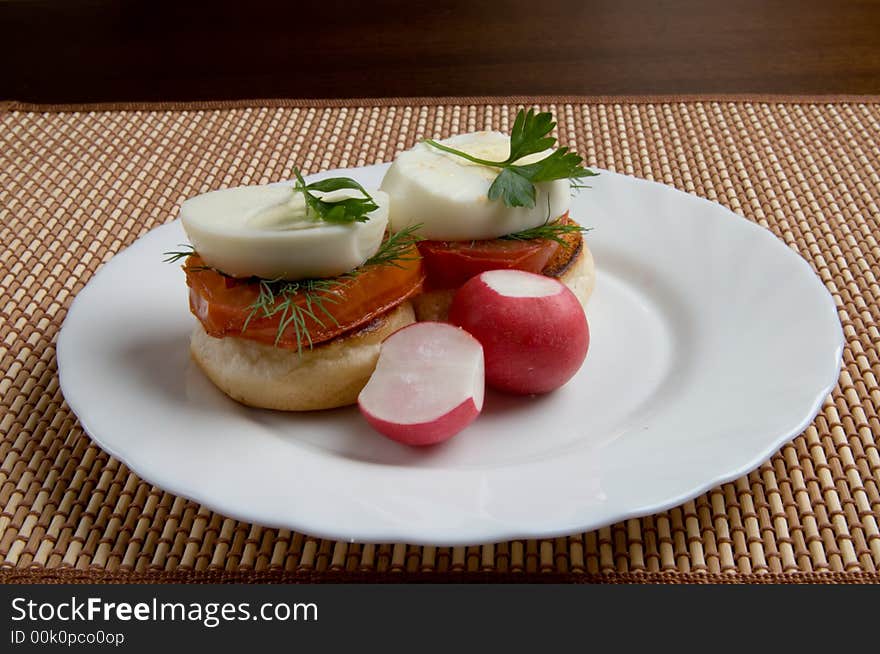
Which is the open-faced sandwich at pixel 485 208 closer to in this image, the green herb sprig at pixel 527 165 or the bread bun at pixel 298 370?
the green herb sprig at pixel 527 165

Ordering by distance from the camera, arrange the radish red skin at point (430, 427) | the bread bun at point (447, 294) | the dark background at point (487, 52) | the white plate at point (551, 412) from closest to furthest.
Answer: the white plate at point (551, 412) → the radish red skin at point (430, 427) → the bread bun at point (447, 294) → the dark background at point (487, 52)

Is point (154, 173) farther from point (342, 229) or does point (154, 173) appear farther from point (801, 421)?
point (801, 421)

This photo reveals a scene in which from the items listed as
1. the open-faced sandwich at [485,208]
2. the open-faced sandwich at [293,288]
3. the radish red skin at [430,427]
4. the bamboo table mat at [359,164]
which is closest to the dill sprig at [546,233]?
the open-faced sandwich at [485,208]

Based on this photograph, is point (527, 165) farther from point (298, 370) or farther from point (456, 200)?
point (298, 370)

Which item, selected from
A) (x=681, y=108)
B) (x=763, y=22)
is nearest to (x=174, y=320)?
(x=681, y=108)

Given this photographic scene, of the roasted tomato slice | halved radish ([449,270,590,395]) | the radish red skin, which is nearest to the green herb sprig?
the roasted tomato slice

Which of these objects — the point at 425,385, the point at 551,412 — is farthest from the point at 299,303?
the point at 551,412
